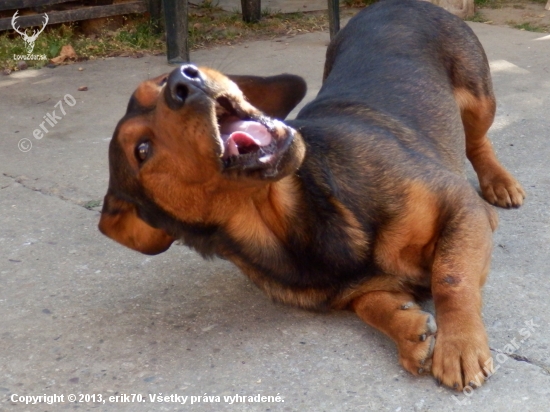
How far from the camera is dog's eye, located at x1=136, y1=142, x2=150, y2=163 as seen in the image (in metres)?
3.15

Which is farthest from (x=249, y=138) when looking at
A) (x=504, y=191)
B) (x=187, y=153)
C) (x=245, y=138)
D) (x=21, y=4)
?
(x=21, y=4)

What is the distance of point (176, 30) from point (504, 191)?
13.1 feet

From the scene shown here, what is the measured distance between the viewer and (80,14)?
28.0 feet

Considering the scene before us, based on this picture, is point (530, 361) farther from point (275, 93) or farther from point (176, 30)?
point (176, 30)

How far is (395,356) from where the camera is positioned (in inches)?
123

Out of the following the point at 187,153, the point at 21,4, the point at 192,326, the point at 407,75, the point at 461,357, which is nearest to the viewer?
the point at 461,357

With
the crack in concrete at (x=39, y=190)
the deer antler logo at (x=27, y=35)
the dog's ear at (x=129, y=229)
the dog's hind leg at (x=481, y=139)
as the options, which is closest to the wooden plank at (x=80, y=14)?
the deer antler logo at (x=27, y=35)

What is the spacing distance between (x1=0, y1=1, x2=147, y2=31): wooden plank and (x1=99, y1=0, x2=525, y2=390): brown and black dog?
5.36m

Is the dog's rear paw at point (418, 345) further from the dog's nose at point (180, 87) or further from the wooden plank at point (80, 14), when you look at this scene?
the wooden plank at point (80, 14)

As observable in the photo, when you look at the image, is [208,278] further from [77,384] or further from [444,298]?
[444,298]

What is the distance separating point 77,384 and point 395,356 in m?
1.25

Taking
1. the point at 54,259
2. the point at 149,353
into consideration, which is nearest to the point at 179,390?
the point at 149,353

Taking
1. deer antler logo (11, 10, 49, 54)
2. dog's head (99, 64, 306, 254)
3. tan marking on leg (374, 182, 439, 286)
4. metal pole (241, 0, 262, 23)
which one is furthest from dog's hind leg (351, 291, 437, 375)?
metal pole (241, 0, 262, 23)

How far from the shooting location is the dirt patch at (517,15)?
8.70 m
